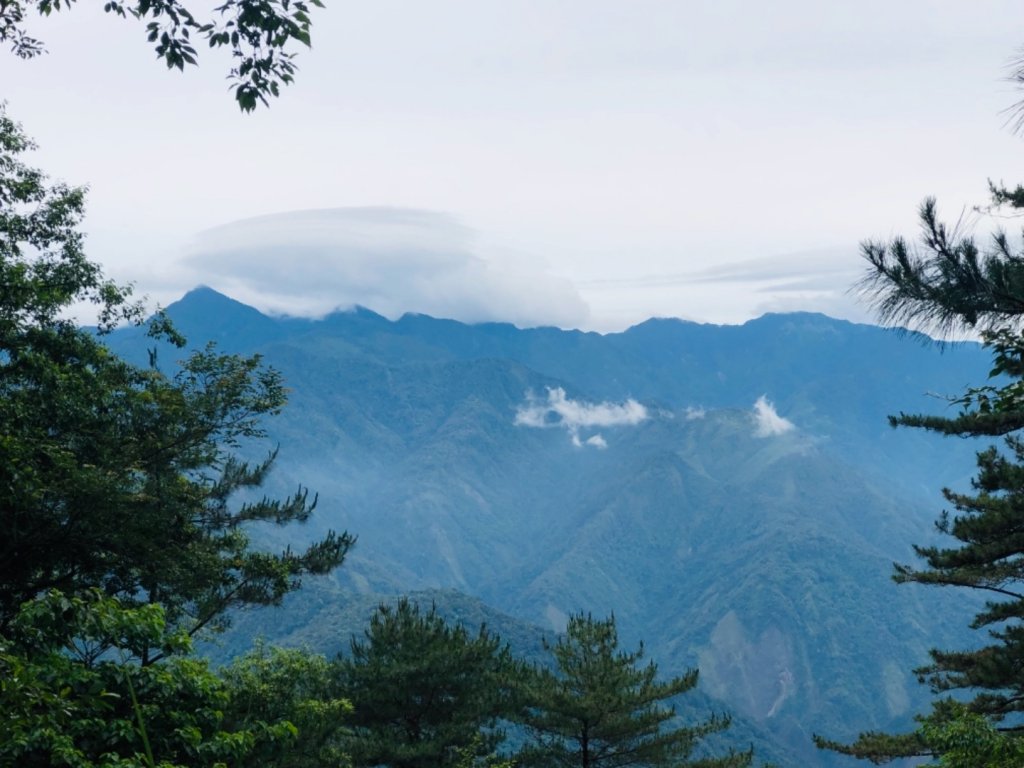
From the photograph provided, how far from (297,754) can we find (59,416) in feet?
31.2

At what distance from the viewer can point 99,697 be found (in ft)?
18.7

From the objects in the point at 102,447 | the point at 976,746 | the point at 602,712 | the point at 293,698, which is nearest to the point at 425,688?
the point at 602,712

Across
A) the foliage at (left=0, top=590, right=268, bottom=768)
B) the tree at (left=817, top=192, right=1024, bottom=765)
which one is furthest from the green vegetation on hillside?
the tree at (left=817, top=192, right=1024, bottom=765)

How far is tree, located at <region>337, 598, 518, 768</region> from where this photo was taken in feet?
79.8

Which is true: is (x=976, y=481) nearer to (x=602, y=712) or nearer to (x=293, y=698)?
(x=602, y=712)

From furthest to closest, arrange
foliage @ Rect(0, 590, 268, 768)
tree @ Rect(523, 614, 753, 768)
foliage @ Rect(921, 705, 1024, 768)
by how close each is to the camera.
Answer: tree @ Rect(523, 614, 753, 768)
foliage @ Rect(921, 705, 1024, 768)
foliage @ Rect(0, 590, 268, 768)

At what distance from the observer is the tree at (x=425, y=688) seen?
2433cm

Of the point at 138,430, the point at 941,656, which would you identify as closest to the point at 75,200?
the point at 138,430

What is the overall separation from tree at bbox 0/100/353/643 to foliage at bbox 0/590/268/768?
4461mm

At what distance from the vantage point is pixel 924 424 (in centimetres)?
1898

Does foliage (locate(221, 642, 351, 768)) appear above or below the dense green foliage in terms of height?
below

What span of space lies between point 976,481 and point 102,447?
57.7 feet

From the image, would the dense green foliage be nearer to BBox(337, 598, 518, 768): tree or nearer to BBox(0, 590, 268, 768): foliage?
BBox(0, 590, 268, 768): foliage

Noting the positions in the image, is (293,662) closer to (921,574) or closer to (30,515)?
(30,515)
